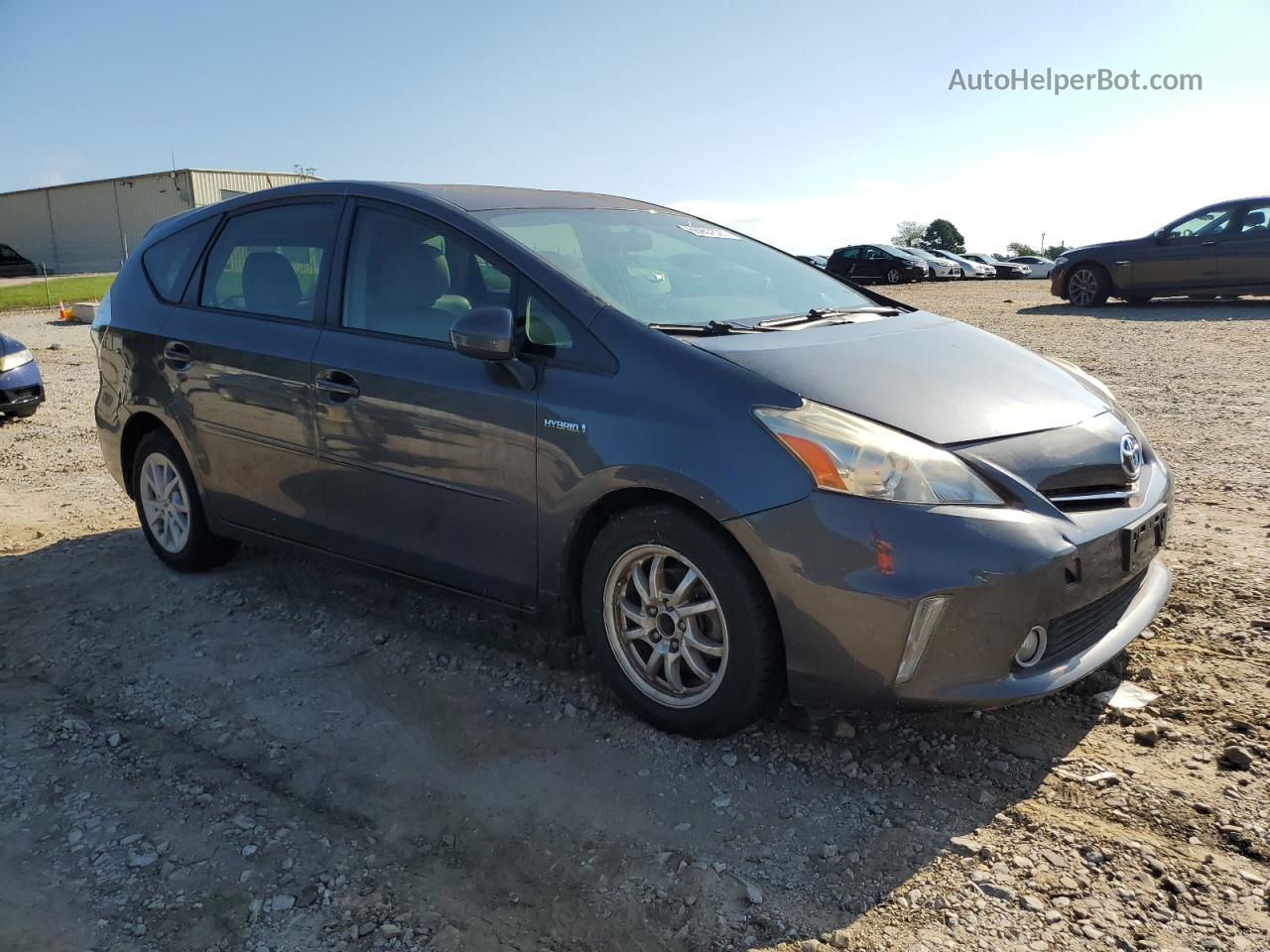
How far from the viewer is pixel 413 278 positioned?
3.87 m

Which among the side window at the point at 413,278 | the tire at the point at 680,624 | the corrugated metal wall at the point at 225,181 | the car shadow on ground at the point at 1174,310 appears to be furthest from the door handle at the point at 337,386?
the corrugated metal wall at the point at 225,181

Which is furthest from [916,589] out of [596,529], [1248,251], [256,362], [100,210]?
[100,210]

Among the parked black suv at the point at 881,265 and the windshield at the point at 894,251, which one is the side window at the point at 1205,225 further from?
the windshield at the point at 894,251

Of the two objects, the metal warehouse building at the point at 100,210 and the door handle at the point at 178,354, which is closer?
the door handle at the point at 178,354

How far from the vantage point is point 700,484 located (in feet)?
9.77

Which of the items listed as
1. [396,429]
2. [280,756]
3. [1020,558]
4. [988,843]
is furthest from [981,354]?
[280,756]

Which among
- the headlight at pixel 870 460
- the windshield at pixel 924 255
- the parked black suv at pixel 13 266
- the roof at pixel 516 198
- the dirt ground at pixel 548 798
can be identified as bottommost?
the dirt ground at pixel 548 798

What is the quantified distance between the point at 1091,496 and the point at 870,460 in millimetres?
794

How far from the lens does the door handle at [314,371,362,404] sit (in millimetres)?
3867

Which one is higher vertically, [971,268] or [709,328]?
[971,268]

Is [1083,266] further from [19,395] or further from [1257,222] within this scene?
[19,395]

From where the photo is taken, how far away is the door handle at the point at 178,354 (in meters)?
4.57

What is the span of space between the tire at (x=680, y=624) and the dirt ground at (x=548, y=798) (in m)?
0.16

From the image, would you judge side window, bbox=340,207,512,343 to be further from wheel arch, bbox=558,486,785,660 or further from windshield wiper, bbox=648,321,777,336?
wheel arch, bbox=558,486,785,660
